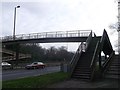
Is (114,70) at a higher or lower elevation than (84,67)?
lower

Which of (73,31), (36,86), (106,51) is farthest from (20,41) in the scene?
(36,86)

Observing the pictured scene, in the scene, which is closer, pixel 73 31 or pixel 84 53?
pixel 84 53

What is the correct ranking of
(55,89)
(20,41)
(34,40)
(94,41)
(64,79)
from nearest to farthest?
1. (55,89)
2. (64,79)
3. (94,41)
4. (34,40)
5. (20,41)

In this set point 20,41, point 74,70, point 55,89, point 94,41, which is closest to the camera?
point 55,89

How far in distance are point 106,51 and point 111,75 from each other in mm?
9150

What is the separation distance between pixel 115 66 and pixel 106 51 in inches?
282

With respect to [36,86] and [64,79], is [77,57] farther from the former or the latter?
[36,86]

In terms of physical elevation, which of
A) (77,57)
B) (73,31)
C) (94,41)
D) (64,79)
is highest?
(73,31)

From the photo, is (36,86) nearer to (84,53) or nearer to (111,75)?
(111,75)

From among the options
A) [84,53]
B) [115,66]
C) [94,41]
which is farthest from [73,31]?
[115,66]

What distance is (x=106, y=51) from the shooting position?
27875mm

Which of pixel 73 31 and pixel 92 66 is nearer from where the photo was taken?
pixel 92 66

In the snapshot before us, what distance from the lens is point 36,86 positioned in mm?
13914

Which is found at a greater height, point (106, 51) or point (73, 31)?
point (73, 31)
